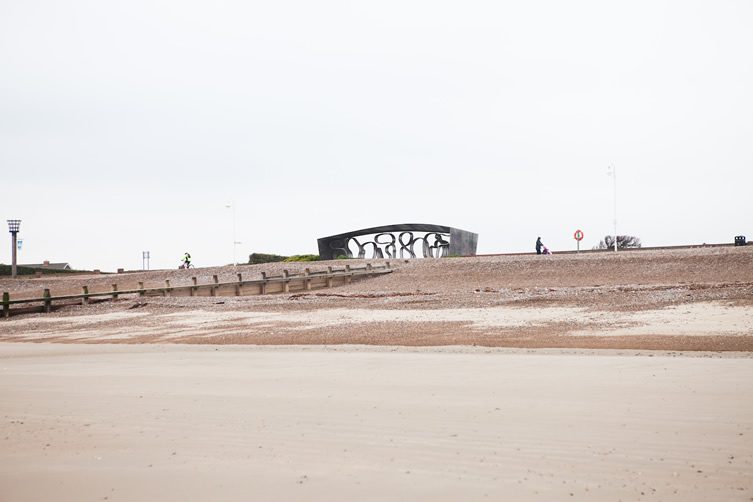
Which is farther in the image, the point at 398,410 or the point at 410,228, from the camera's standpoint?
the point at 410,228

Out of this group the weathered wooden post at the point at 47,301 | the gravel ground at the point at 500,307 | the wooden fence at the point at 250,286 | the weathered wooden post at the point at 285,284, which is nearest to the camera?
the gravel ground at the point at 500,307

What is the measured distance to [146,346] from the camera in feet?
59.7

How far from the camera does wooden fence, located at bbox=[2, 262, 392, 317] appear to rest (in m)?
33.2

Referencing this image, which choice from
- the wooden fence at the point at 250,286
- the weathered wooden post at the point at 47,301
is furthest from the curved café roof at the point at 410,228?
the weathered wooden post at the point at 47,301

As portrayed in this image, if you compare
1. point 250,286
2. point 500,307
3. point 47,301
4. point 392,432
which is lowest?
point 392,432

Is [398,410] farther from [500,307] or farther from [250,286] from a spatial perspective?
[250,286]

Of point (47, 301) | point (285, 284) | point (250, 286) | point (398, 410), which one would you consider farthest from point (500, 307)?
point (250, 286)

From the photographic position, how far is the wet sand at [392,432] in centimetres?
590

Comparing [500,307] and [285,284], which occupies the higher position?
[285,284]

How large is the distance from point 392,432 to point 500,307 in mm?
16603

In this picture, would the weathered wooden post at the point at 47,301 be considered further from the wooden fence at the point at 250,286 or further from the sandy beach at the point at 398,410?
the sandy beach at the point at 398,410

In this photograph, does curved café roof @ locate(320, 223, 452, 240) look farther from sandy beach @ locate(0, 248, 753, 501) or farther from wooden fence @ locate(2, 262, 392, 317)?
sandy beach @ locate(0, 248, 753, 501)

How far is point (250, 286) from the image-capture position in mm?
38969

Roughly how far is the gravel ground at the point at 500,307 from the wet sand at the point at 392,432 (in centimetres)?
409
